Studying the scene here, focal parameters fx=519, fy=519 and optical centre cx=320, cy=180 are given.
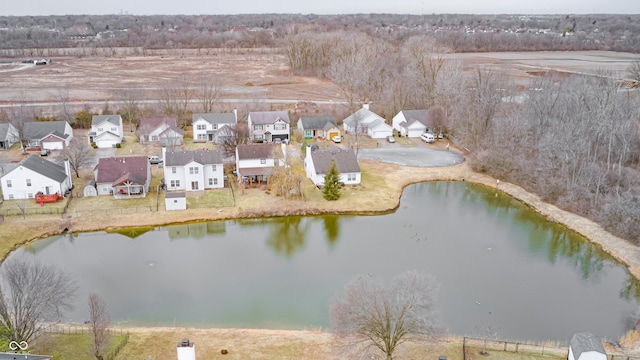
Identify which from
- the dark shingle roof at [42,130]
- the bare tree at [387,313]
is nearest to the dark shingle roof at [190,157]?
the dark shingle roof at [42,130]

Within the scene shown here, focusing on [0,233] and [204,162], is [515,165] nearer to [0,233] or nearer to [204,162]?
[204,162]

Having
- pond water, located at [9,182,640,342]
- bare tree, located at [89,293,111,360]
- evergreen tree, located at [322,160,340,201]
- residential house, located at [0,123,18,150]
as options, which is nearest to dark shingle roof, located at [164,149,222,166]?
pond water, located at [9,182,640,342]

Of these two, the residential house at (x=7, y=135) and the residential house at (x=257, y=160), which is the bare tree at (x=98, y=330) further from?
the residential house at (x=7, y=135)

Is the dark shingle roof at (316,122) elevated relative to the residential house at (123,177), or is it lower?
elevated

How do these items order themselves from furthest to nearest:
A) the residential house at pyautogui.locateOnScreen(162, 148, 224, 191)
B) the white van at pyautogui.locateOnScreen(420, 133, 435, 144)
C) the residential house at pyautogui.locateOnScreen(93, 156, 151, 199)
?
the white van at pyautogui.locateOnScreen(420, 133, 435, 144) → the residential house at pyautogui.locateOnScreen(162, 148, 224, 191) → the residential house at pyautogui.locateOnScreen(93, 156, 151, 199)

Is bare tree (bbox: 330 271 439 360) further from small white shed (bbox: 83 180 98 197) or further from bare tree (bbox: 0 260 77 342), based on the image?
small white shed (bbox: 83 180 98 197)

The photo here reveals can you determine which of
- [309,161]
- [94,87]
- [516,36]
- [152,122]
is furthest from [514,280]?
[516,36]
